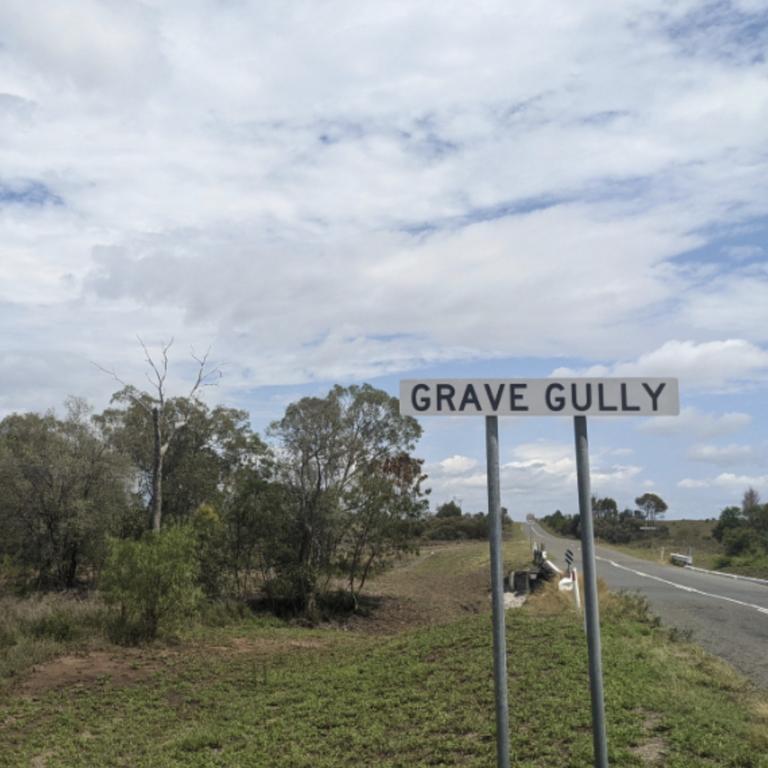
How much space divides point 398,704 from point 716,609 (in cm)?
1051

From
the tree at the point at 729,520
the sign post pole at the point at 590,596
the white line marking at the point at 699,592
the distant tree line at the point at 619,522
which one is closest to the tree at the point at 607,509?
the distant tree line at the point at 619,522

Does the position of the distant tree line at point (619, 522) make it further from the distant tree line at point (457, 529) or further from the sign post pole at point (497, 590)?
the sign post pole at point (497, 590)

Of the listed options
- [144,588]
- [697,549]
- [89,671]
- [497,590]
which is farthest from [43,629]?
[697,549]

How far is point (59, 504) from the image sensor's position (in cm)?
2762

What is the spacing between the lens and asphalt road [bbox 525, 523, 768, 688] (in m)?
11.8

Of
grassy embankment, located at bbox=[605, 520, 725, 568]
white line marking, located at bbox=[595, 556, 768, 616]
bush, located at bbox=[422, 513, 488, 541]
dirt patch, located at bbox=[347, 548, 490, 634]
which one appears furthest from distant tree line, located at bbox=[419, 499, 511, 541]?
white line marking, located at bbox=[595, 556, 768, 616]

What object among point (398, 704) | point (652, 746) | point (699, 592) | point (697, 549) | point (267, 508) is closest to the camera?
point (652, 746)

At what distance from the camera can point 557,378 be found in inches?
172

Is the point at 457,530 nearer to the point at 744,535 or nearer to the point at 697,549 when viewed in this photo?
the point at 697,549

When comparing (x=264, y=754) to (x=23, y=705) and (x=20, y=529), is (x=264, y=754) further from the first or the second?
(x=20, y=529)

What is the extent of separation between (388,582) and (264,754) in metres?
28.2

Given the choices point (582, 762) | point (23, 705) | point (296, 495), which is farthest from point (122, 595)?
point (582, 762)

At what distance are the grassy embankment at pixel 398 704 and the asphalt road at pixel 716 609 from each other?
31.9 inches

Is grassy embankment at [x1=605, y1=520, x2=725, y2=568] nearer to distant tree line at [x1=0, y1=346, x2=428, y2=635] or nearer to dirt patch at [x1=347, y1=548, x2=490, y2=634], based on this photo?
dirt patch at [x1=347, y1=548, x2=490, y2=634]
